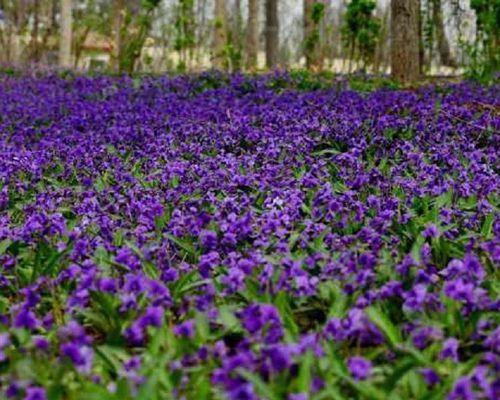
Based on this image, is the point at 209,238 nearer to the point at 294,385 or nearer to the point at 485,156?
the point at 294,385

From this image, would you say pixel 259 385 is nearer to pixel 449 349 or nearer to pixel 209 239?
pixel 449 349

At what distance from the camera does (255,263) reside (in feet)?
9.38

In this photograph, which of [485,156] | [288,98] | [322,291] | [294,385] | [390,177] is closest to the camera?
[294,385]

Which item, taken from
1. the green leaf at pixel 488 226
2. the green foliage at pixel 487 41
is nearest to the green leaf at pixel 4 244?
the green leaf at pixel 488 226

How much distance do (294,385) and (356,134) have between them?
14.5ft

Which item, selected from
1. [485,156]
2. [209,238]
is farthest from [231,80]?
[209,238]

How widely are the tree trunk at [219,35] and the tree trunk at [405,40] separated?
26.3 feet

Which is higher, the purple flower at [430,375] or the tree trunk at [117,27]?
the tree trunk at [117,27]

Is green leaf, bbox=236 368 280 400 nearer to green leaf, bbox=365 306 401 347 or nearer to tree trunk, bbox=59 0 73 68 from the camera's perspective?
green leaf, bbox=365 306 401 347

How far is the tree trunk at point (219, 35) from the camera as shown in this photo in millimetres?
19969

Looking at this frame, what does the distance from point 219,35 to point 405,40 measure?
32.8 feet

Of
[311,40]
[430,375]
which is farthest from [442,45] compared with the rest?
[430,375]

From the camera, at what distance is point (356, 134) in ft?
20.5

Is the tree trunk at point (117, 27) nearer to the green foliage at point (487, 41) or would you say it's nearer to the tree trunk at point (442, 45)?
the tree trunk at point (442, 45)
